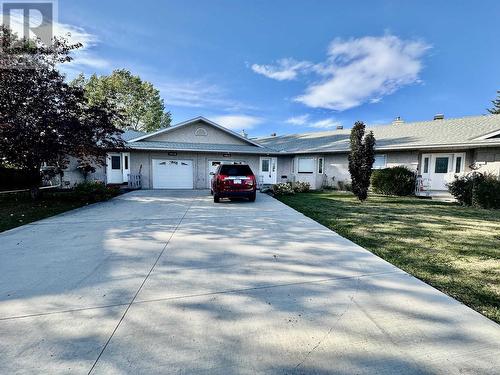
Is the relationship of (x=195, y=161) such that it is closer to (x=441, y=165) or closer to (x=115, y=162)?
(x=115, y=162)

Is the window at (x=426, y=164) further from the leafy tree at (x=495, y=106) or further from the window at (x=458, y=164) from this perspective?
the leafy tree at (x=495, y=106)

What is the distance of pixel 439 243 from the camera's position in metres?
5.33

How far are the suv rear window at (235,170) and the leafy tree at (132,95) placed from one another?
28.7 meters

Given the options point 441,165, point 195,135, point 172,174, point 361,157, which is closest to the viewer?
point 361,157

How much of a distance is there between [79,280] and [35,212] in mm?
7249

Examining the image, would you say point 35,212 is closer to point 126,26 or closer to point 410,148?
point 126,26

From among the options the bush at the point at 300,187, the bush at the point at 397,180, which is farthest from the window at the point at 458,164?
the bush at the point at 300,187

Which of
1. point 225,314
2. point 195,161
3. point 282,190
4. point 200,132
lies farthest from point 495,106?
point 225,314

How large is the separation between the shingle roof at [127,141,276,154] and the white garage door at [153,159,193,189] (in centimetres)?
116

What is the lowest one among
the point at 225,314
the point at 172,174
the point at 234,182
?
the point at 225,314

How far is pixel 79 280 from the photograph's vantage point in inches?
137

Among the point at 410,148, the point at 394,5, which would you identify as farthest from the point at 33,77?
the point at 410,148

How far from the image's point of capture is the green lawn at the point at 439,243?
333 centimetres

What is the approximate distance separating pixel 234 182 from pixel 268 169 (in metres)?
9.19
